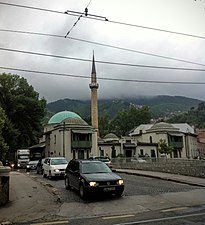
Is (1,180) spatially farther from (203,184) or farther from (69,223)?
(203,184)

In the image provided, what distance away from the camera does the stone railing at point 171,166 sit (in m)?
22.3

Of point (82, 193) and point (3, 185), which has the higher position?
point (3, 185)

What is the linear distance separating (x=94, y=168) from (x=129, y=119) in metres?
98.2

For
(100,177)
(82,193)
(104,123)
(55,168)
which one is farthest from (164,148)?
(82,193)

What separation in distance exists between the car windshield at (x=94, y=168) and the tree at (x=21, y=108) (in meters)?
43.1

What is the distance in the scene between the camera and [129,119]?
112 m

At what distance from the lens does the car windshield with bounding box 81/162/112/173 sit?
14039mm

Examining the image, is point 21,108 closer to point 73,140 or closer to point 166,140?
point 73,140

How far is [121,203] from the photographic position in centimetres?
1180

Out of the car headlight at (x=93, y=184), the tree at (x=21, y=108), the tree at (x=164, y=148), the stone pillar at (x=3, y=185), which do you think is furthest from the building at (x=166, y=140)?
the stone pillar at (x=3, y=185)

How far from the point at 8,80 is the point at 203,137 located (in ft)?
236

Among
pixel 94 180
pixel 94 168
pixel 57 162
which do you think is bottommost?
pixel 94 180

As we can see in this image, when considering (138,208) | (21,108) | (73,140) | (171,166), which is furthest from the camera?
(21,108)

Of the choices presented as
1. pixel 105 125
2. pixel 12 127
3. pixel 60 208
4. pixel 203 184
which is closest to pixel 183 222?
pixel 60 208
